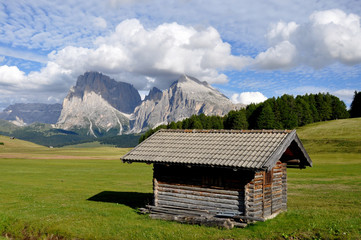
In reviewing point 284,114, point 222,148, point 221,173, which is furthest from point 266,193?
point 284,114

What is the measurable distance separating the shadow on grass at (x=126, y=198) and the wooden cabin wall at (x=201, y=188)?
4.07m

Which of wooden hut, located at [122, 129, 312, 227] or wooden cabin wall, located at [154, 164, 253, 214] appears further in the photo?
wooden cabin wall, located at [154, 164, 253, 214]

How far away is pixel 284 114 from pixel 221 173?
4435 inches

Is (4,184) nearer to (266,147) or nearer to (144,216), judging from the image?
(144,216)

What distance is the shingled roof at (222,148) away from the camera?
55.7ft

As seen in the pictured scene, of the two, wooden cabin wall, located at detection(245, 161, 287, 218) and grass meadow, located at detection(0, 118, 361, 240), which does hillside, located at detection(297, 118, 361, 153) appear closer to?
grass meadow, located at detection(0, 118, 361, 240)

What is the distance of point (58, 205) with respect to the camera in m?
23.8

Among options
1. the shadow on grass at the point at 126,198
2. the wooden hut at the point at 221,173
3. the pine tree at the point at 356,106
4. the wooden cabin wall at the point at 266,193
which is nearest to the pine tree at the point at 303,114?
the pine tree at the point at 356,106

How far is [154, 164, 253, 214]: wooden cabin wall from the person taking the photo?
18031 mm

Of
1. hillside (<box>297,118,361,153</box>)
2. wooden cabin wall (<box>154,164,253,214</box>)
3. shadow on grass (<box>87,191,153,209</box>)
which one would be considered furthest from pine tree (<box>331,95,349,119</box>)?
wooden cabin wall (<box>154,164,253,214</box>)

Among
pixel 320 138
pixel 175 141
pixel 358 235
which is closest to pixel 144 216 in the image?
pixel 175 141

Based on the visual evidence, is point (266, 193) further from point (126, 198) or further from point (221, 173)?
point (126, 198)

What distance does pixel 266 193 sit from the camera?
18.7 metres

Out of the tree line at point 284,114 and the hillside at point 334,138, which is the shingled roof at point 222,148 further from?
the tree line at point 284,114
